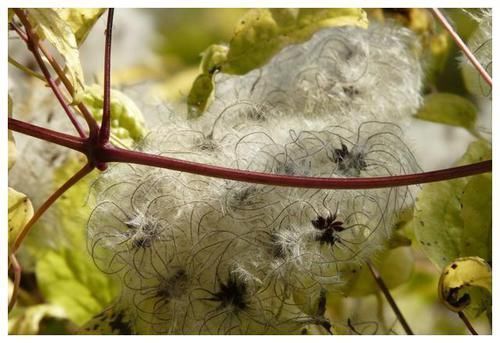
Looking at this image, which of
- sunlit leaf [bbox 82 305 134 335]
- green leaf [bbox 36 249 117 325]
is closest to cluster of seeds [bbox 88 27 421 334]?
sunlit leaf [bbox 82 305 134 335]

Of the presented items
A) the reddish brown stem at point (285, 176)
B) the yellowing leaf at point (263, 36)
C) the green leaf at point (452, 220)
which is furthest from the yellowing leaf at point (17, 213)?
the green leaf at point (452, 220)

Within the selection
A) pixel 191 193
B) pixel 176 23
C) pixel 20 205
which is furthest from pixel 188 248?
pixel 176 23

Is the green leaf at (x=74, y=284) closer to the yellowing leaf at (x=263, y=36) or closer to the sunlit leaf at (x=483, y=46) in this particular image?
the yellowing leaf at (x=263, y=36)

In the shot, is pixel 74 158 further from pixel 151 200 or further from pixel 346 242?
pixel 346 242

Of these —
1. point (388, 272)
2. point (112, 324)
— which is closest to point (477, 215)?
point (388, 272)

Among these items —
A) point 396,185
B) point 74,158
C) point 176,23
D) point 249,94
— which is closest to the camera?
point 396,185
